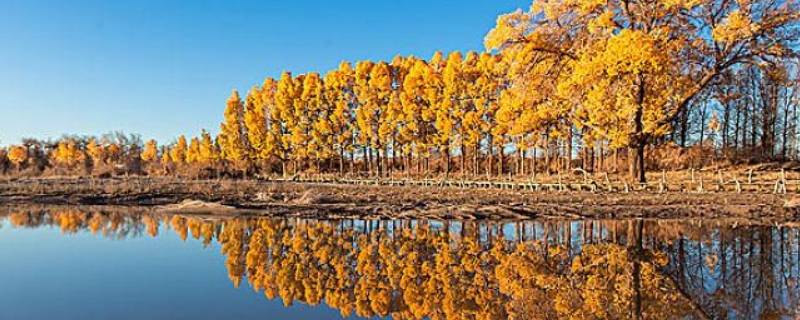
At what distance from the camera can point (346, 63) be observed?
44.4 metres

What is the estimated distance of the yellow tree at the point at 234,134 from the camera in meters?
50.5

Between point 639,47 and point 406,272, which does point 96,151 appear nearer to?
point 639,47

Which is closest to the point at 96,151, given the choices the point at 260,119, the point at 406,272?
the point at 260,119

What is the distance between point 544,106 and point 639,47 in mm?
5163

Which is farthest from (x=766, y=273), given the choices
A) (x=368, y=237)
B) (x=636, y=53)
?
(x=636, y=53)

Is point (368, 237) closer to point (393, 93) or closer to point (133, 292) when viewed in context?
point (133, 292)

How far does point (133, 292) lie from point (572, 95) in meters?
16.1

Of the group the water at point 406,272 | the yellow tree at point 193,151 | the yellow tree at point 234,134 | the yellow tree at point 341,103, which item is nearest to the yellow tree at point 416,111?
the yellow tree at point 341,103

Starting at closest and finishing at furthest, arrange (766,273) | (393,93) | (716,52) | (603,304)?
(603,304) → (766,273) → (716,52) → (393,93)

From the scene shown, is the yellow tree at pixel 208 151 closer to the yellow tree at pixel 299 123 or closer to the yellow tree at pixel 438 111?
the yellow tree at pixel 299 123

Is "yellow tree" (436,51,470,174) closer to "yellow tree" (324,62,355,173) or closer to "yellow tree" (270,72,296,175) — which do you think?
"yellow tree" (324,62,355,173)

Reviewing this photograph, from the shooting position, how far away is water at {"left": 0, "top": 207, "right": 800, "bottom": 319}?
A: 543 centimetres

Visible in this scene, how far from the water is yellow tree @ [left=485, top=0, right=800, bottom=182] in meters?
6.97

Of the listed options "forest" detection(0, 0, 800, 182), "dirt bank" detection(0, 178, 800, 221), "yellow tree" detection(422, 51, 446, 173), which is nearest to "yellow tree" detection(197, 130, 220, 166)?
"forest" detection(0, 0, 800, 182)
